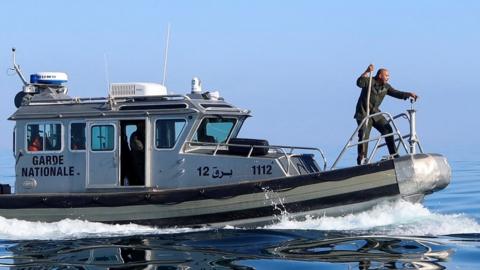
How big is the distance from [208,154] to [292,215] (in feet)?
5.68

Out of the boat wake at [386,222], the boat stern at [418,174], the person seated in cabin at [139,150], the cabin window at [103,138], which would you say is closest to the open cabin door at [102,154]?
the cabin window at [103,138]

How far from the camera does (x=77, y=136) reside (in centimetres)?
1401

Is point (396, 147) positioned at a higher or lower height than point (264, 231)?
higher

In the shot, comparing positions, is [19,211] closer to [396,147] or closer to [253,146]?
[253,146]

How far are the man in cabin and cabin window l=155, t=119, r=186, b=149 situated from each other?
9.23 ft

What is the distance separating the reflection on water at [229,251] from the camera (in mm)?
10312

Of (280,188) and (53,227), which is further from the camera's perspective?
(53,227)

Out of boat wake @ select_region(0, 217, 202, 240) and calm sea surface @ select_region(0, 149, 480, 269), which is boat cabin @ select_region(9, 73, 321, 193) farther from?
calm sea surface @ select_region(0, 149, 480, 269)

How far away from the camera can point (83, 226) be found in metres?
13.4

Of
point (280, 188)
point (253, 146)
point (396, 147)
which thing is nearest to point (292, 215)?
point (280, 188)

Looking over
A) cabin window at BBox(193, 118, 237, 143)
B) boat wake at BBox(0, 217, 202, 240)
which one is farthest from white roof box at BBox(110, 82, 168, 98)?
boat wake at BBox(0, 217, 202, 240)

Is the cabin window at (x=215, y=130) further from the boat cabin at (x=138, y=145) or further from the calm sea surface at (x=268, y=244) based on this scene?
the calm sea surface at (x=268, y=244)

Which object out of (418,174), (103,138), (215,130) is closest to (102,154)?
(103,138)

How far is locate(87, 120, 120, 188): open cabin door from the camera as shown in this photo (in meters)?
13.7
